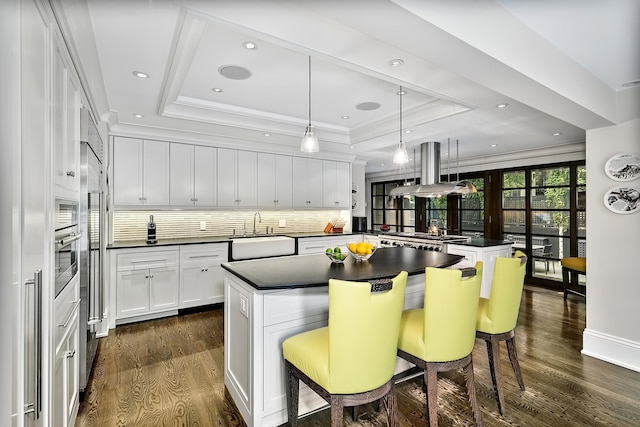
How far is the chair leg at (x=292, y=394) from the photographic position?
1943 mm

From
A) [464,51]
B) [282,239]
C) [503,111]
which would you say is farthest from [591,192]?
[282,239]

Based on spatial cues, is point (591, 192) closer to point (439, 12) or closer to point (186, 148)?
point (439, 12)

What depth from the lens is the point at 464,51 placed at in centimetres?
175

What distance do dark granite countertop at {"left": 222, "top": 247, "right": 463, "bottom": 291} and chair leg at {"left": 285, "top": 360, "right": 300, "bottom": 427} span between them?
502mm

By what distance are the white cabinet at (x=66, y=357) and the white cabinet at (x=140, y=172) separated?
2.39 m

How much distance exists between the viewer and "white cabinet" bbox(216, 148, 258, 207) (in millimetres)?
4828

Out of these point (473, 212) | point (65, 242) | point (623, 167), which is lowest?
point (65, 242)

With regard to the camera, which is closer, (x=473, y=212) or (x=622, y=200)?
(x=622, y=200)

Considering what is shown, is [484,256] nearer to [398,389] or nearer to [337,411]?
[398,389]

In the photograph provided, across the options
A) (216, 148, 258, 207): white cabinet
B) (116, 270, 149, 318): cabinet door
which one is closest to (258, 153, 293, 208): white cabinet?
(216, 148, 258, 207): white cabinet

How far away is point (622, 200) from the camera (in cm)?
294

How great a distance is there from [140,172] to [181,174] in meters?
0.50

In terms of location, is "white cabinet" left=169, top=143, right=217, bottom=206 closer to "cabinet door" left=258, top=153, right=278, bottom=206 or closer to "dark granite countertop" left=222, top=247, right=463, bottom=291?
"cabinet door" left=258, top=153, right=278, bottom=206

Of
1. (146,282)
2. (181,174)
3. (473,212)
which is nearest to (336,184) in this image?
(181,174)
